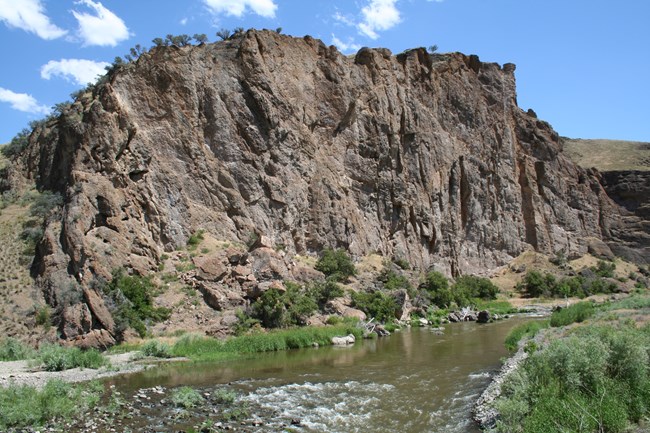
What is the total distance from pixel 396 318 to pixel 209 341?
1842cm

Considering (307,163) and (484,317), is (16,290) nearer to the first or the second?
(307,163)

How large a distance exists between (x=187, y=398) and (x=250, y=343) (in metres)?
13.3

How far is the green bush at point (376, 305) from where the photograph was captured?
42656mm

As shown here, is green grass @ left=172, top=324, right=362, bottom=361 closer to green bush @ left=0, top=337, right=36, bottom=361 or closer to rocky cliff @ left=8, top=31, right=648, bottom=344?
rocky cliff @ left=8, top=31, right=648, bottom=344

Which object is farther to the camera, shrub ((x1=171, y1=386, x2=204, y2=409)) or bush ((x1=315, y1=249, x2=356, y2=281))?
bush ((x1=315, y1=249, x2=356, y2=281))

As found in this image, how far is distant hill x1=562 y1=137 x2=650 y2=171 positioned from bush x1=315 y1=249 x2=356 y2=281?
197 ft

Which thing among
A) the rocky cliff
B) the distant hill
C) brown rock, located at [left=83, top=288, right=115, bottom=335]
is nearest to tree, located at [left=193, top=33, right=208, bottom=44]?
the rocky cliff

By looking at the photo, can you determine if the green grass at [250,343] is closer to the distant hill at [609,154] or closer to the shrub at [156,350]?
the shrub at [156,350]

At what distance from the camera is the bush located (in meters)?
48.3

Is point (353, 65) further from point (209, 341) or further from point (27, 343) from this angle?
point (27, 343)

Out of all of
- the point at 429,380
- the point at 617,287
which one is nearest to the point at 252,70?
the point at 429,380

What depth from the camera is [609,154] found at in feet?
345

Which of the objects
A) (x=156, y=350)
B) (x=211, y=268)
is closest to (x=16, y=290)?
(x=156, y=350)

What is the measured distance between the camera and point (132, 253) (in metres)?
37.5
